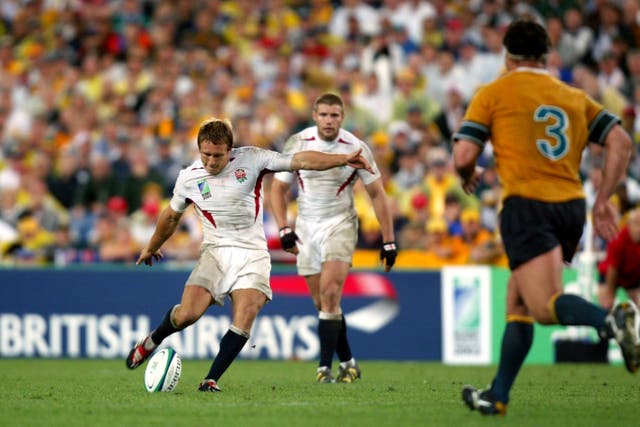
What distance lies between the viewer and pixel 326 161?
952 centimetres

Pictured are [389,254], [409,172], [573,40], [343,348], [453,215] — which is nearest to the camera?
[389,254]

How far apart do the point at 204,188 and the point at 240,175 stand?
313 millimetres

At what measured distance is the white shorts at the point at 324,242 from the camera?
11.8 metres

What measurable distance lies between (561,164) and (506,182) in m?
0.35

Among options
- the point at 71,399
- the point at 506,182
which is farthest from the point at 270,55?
the point at 506,182

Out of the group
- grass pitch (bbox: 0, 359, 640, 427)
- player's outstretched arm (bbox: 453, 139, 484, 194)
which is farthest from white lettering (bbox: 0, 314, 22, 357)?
player's outstretched arm (bbox: 453, 139, 484, 194)

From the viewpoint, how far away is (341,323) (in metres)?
11.7

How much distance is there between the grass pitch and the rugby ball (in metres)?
0.12

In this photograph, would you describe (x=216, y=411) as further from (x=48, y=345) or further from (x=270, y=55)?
(x=270, y=55)

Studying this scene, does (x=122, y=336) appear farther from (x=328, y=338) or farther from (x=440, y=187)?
(x=328, y=338)

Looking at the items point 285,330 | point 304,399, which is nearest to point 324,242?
point 304,399

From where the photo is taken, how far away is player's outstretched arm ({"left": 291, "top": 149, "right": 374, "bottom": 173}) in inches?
366

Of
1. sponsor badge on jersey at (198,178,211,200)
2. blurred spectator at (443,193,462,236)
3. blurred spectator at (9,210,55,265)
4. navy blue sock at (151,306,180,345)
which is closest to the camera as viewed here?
sponsor badge on jersey at (198,178,211,200)

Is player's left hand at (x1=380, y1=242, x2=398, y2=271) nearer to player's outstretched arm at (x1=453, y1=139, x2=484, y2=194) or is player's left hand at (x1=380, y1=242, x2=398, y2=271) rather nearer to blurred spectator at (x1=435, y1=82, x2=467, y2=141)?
player's outstretched arm at (x1=453, y1=139, x2=484, y2=194)
